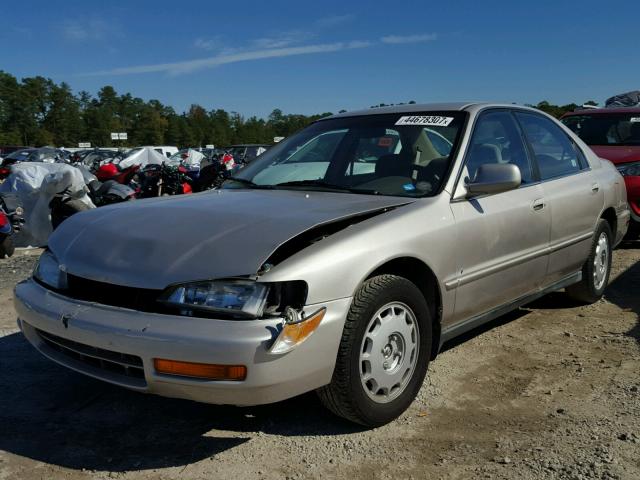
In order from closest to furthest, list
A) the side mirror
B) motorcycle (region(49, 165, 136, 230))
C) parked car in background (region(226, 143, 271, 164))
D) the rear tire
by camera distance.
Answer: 1. the side mirror
2. the rear tire
3. motorcycle (region(49, 165, 136, 230))
4. parked car in background (region(226, 143, 271, 164))

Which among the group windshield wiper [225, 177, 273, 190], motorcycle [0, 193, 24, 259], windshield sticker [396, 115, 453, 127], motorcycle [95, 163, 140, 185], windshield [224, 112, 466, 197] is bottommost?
motorcycle [0, 193, 24, 259]

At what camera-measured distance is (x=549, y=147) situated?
4.31 meters

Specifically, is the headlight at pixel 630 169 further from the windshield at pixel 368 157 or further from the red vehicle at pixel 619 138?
the windshield at pixel 368 157

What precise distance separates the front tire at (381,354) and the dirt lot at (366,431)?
16 cm

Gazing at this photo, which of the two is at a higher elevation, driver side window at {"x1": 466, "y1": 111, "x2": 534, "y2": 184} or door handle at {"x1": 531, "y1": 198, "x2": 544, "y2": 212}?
driver side window at {"x1": 466, "y1": 111, "x2": 534, "y2": 184}

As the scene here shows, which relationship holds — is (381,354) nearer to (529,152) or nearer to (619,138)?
(529,152)

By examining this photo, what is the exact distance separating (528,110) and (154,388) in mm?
3212

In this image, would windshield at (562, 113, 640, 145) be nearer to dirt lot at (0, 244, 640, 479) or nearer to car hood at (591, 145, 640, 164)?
car hood at (591, 145, 640, 164)

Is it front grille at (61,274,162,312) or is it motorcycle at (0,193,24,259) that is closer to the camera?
front grille at (61,274,162,312)

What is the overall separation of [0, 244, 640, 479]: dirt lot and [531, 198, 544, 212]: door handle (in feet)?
3.06

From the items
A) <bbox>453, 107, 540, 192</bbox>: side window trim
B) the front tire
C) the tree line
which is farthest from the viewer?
the tree line

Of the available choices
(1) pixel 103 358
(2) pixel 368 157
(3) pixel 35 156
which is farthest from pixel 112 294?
(3) pixel 35 156

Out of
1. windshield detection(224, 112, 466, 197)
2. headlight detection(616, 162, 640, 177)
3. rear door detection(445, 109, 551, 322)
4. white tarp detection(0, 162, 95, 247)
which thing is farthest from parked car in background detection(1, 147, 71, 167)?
rear door detection(445, 109, 551, 322)

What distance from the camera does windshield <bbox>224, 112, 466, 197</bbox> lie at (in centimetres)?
342
